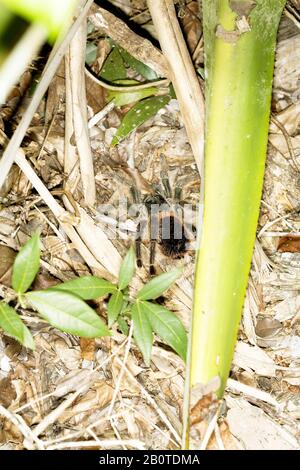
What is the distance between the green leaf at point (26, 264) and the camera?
588 mm

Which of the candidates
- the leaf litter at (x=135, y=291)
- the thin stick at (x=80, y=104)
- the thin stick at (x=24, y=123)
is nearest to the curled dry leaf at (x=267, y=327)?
the leaf litter at (x=135, y=291)

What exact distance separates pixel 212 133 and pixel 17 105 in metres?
0.59

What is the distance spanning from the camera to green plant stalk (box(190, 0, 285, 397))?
1.97 feet

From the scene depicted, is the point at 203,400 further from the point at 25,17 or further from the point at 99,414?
the point at 25,17

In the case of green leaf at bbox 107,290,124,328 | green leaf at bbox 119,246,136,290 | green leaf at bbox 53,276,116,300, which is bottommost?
green leaf at bbox 107,290,124,328

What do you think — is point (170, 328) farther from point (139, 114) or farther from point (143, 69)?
point (143, 69)

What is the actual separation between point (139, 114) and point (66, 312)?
1.83ft

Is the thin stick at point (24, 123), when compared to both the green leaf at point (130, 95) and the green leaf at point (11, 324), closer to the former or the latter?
the green leaf at point (11, 324)

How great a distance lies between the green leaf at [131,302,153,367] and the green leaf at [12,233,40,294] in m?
0.16

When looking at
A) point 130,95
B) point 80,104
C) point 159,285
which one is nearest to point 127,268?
point 159,285

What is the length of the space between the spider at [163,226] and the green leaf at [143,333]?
0.76 feet

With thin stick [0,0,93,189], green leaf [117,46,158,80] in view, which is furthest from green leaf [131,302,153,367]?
green leaf [117,46,158,80]

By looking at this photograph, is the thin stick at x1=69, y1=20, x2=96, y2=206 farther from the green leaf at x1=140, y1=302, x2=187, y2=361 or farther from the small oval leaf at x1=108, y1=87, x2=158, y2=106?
the green leaf at x1=140, y1=302, x2=187, y2=361

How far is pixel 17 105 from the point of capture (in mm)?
1063
